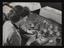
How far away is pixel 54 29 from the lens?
2445 millimetres

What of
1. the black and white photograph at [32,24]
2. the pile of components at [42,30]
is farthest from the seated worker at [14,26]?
the pile of components at [42,30]

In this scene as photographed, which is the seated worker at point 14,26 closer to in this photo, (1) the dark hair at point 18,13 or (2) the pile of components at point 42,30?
(1) the dark hair at point 18,13

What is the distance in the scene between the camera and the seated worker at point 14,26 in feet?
8.19

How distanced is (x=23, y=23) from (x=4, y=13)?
1.47 ft

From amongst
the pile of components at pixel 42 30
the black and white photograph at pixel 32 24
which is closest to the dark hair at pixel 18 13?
the black and white photograph at pixel 32 24

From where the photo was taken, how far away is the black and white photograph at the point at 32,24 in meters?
2.45

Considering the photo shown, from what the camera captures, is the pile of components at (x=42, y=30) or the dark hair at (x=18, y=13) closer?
the pile of components at (x=42, y=30)

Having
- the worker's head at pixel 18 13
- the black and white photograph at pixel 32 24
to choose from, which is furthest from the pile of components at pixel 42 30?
the worker's head at pixel 18 13

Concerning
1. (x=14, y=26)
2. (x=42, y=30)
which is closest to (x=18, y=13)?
(x=14, y=26)

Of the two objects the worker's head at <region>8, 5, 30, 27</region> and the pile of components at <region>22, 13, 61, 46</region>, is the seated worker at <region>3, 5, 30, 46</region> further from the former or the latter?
the pile of components at <region>22, 13, 61, 46</region>

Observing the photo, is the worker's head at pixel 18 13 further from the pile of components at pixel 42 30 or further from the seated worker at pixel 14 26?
the pile of components at pixel 42 30

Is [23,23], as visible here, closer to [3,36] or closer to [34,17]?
[34,17]

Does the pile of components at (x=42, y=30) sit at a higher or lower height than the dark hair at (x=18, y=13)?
lower

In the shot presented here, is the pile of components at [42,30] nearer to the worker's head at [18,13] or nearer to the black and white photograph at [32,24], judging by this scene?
the black and white photograph at [32,24]
